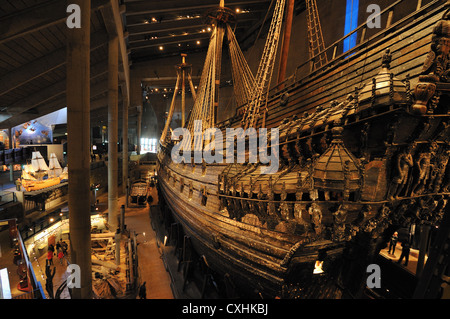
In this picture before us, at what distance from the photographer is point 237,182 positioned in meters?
3.80

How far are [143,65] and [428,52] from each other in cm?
2054

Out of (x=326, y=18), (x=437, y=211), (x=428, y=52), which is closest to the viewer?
(x=428, y=52)

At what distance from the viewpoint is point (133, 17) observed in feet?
41.7

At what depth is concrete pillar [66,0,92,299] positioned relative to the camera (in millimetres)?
4434

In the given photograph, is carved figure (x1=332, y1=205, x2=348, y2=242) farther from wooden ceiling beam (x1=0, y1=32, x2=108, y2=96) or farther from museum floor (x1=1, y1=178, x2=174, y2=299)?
wooden ceiling beam (x1=0, y1=32, x2=108, y2=96)

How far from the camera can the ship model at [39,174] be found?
9516 millimetres

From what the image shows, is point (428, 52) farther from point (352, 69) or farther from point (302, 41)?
point (302, 41)

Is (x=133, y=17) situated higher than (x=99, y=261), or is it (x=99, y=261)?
(x=133, y=17)

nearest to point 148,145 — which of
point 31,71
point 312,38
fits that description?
point 31,71

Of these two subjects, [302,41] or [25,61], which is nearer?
[25,61]

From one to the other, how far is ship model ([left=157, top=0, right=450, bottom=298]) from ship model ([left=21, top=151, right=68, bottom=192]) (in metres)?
8.97
